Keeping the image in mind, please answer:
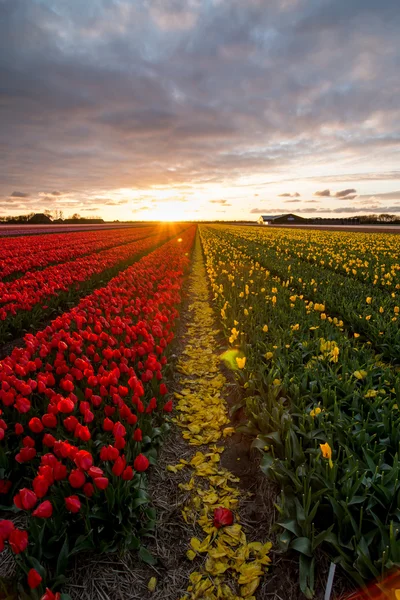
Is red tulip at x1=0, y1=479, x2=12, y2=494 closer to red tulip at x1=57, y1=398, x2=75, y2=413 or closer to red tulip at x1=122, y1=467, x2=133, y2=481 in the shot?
red tulip at x1=57, y1=398, x2=75, y2=413

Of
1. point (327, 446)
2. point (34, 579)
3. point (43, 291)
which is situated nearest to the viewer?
point (34, 579)

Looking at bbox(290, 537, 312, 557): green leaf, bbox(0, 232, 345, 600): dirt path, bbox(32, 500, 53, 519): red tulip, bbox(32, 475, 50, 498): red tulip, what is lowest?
bbox(0, 232, 345, 600): dirt path

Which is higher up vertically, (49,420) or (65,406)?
(65,406)

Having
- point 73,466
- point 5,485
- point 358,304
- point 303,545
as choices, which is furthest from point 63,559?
point 358,304

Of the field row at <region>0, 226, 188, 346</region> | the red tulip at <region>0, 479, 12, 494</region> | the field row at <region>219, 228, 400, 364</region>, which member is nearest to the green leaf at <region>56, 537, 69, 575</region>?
the red tulip at <region>0, 479, 12, 494</region>

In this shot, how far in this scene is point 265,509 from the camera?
302 centimetres

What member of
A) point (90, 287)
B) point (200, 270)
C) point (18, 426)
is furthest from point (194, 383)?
point (200, 270)

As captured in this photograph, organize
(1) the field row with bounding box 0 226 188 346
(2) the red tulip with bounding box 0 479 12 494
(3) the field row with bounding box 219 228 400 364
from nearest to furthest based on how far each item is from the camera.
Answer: (2) the red tulip with bounding box 0 479 12 494, (3) the field row with bounding box 219 228 400 364, (1) the field row with bounding box 0 226 188 346

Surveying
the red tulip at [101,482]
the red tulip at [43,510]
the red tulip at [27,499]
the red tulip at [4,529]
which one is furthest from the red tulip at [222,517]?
the red tulip at [4,529]

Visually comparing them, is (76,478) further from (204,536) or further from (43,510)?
(204,536)

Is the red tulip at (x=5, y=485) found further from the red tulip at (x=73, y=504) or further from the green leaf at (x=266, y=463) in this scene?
the green leaf at (x=266, y=463)

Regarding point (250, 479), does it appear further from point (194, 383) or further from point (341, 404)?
point (194, 383)

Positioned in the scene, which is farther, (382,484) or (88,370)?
(88,370)

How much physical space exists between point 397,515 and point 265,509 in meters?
1.15
